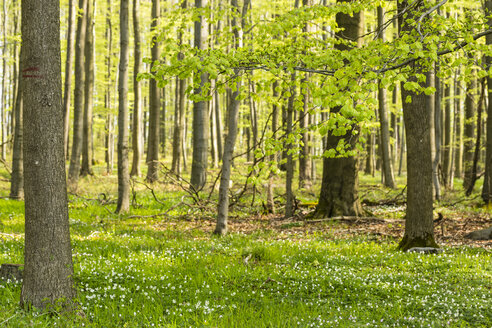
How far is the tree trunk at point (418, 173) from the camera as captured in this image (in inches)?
320

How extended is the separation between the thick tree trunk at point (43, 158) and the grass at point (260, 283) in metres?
0.41

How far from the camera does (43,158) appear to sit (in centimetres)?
452

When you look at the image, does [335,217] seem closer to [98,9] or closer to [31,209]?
[31,209]

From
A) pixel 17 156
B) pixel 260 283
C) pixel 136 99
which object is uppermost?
pixel 136 99

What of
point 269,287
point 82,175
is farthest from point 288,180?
point 82,175

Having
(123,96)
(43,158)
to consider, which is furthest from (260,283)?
(123,96)

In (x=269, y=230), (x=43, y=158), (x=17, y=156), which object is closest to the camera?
(x=43, y=158)

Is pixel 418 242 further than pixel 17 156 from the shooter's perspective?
No

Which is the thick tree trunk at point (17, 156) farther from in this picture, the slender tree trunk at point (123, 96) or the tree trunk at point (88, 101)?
the tree trunk at point (88, 101)

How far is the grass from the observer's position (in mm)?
4844

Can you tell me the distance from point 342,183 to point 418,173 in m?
3.50

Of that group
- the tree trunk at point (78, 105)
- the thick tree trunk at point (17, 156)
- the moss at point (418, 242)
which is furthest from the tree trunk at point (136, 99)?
the moss at point (418, 242)

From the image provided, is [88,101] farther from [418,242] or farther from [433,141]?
[418,242]

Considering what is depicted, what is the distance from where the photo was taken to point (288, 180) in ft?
39.5
